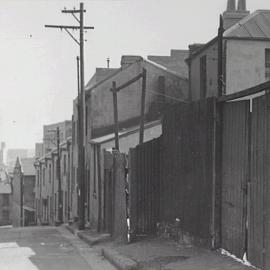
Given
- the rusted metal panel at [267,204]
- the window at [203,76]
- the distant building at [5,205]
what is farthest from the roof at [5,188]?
the rusted metal panel at [267,204]

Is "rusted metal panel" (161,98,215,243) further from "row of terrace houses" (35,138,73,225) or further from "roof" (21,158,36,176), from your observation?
"roof" (21,158,36,176)

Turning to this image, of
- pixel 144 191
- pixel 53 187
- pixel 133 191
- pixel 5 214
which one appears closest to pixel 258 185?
pixel 144 191

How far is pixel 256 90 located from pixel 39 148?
7294cm

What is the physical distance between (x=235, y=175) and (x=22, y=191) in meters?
54.8

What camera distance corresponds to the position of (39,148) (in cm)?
7994

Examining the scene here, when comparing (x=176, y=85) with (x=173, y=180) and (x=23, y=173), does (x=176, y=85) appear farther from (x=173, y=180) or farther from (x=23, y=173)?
(x=23, y=173)

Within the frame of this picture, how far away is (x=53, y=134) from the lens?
240ft

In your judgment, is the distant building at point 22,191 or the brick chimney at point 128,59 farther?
the distant building at point 22,191

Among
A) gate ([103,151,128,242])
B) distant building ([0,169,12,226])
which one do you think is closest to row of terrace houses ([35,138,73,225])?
distant building ([0,169,12,226])

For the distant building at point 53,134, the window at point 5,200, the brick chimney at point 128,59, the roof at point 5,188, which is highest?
the brick chimney at point 128,59

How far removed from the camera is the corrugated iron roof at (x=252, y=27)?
23.0 metres

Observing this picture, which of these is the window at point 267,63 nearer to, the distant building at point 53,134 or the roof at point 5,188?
the distant building at point 53,134

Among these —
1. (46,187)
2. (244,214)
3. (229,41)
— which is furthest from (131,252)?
(46,187)

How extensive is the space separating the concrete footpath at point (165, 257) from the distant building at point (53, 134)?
38233 millimetres
